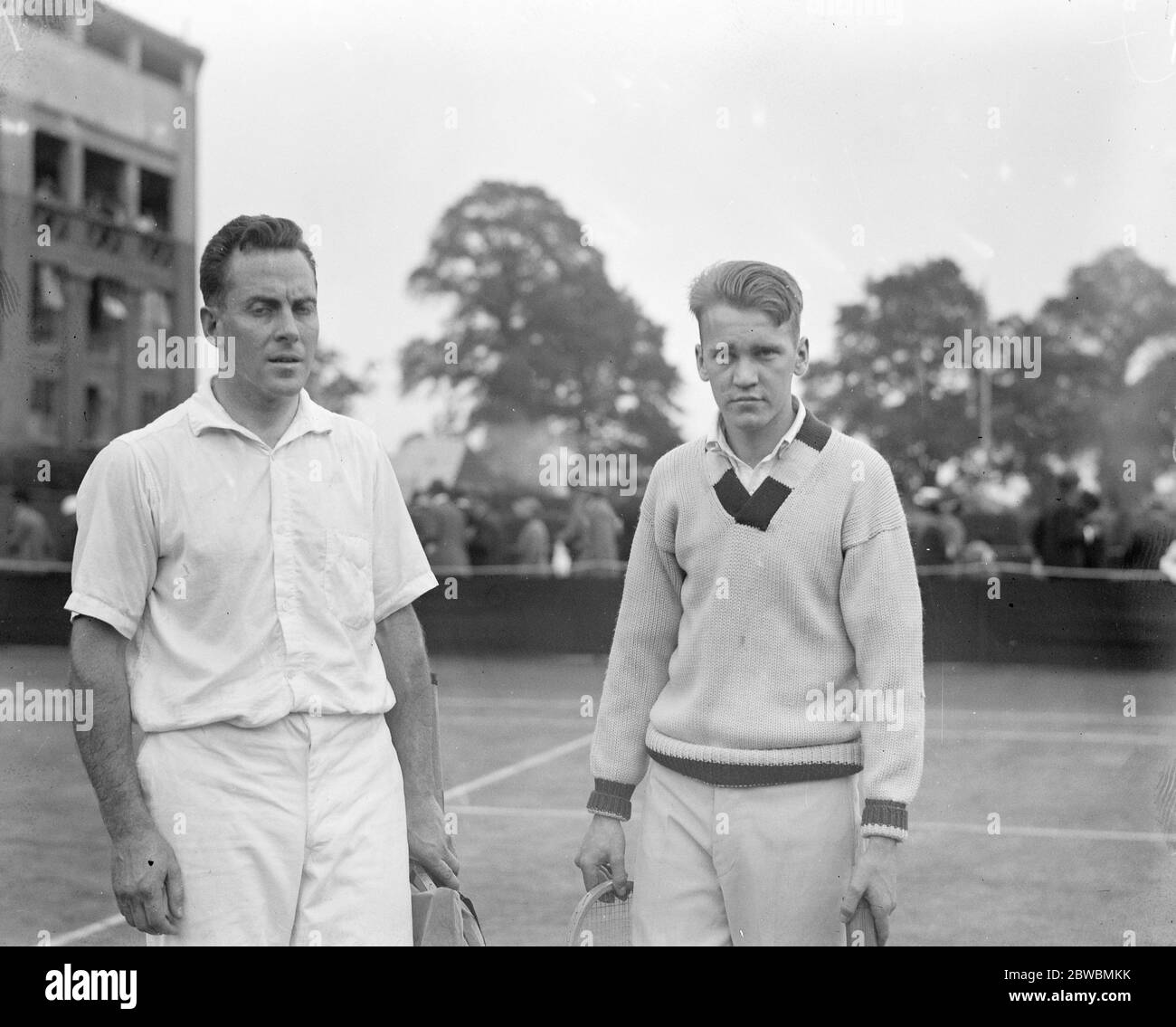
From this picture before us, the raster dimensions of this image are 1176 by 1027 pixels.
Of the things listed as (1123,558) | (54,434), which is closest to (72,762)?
(54,434)

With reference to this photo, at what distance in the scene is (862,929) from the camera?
101 inches

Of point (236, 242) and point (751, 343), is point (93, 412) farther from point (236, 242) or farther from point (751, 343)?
point (751, 343)

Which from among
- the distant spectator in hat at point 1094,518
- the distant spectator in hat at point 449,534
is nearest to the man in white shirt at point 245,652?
the distant spectator in hat at point 449,534

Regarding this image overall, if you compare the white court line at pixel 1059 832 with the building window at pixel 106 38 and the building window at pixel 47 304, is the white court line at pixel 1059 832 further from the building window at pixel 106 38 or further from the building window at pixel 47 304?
the building window at pixel 106 38

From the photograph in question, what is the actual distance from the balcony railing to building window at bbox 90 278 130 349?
12 centimetres

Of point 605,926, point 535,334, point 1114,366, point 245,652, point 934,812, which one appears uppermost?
point 535,334

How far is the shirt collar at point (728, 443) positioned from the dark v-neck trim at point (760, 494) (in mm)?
15

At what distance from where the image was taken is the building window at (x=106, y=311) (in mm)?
4230

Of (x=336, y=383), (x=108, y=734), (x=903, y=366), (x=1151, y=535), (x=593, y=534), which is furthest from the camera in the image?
(x=1151, y=535)

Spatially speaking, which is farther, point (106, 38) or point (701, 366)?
point (106, 38)

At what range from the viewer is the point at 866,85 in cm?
388

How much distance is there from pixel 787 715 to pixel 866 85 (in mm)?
2009

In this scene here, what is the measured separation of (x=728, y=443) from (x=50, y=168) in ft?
8.99

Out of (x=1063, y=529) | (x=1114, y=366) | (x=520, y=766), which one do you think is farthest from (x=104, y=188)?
(x=1063, y=529)
